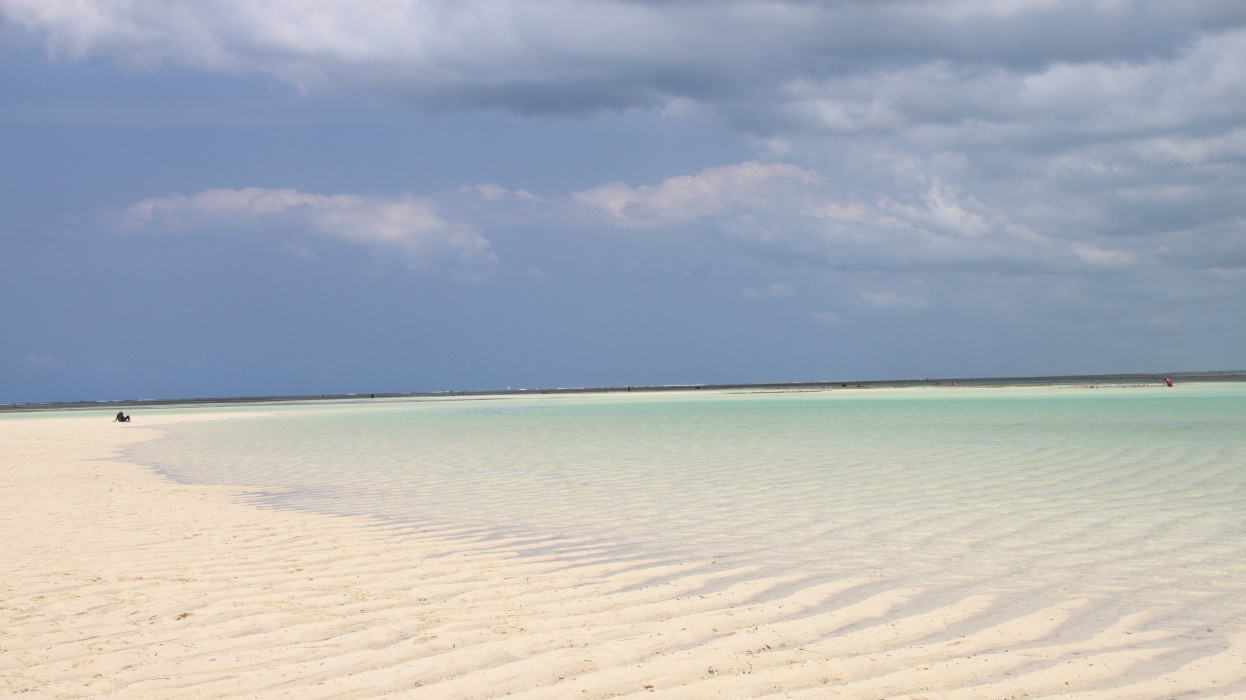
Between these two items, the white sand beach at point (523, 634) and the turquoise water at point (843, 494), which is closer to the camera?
the white sand beach at point (523, 634)

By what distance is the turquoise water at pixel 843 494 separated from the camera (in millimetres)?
6809

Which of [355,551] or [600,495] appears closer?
[355,551]

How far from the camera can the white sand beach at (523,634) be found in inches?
160

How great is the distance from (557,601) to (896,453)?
37.6 ft

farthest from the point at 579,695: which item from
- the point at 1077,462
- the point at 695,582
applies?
the point at 1077,462

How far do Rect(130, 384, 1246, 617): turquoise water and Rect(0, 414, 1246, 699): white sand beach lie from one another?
896 millimetres

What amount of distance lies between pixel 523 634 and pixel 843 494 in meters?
6.68

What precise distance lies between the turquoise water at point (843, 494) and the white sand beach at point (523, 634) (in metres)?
0.90

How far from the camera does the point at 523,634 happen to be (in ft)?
15.9

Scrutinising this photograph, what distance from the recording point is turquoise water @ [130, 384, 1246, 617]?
6.81 m

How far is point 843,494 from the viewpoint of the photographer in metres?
10.6

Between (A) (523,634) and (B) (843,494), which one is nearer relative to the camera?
(A) (523,634)

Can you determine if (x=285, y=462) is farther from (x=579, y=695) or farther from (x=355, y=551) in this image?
(x=579, y=695)

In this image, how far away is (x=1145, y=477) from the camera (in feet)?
37.9
